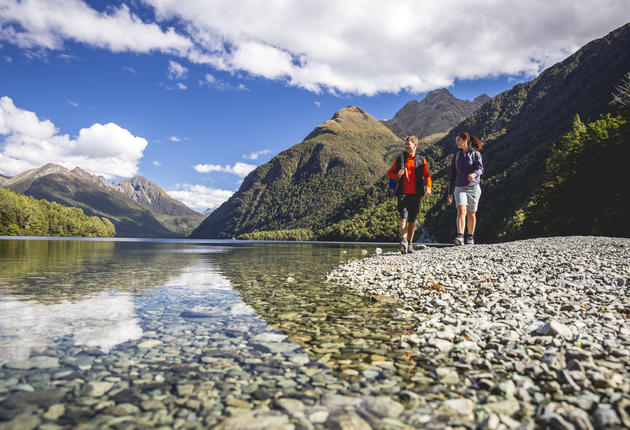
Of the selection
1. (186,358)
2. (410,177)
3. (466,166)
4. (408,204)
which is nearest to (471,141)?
(466,166)

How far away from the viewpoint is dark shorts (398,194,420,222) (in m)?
16.2

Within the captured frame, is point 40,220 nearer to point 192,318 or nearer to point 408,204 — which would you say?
point 408,204

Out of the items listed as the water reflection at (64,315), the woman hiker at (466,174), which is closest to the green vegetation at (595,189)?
the woman hiker at (466,174)

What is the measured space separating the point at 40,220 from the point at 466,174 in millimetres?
184808

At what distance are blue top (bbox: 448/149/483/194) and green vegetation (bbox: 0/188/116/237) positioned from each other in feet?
557

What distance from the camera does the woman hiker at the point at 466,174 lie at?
15.2 metres

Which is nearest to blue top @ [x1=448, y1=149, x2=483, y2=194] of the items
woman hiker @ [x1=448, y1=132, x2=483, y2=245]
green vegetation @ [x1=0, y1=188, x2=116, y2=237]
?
woman hiker @ [x1=448, y1=132, x2=483, y2=245]

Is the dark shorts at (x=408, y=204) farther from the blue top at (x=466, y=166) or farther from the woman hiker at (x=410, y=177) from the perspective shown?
the blue top at (x=466, y=166)

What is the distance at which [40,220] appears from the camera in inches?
6043

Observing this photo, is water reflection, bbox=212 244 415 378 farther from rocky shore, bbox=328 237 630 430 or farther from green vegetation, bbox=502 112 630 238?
green vegetation, bbox=502 112 630 238

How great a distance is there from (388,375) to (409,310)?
3848 mm

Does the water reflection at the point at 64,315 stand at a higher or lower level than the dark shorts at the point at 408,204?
lower

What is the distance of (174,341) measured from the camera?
5.91m

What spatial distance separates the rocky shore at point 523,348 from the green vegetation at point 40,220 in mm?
173382
